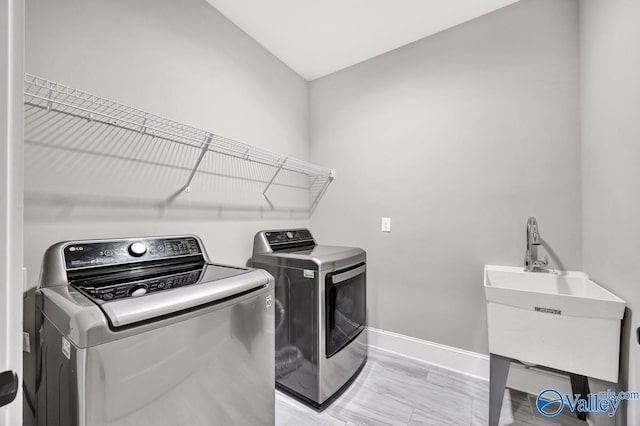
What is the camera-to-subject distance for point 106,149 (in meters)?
1.25

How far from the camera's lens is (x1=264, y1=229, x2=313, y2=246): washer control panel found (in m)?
1.94

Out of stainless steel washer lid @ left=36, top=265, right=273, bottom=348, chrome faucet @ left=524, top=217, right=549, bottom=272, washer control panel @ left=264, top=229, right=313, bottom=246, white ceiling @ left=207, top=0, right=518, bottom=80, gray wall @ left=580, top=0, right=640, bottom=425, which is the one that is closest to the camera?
stainless steel washer lid @ left=36, top=265, right=273, bottom=348

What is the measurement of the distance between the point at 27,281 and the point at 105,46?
42.4 inches

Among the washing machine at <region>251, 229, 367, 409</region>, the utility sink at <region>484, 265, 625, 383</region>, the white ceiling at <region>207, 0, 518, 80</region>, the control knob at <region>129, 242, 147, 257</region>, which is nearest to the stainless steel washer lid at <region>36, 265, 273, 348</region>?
the control knob at <region>129, 242, 147, 257</region>

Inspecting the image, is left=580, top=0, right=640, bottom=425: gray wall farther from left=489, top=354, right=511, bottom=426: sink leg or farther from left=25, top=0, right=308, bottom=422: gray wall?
left=25, top=0, right=308, bottom=422: gray wall

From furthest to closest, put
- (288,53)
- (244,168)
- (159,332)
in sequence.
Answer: (288,53) → (244,168) → (159,332)

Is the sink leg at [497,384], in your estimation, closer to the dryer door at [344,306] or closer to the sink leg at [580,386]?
the sink leg at [580,386]

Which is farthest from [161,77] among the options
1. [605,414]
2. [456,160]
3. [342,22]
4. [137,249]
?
[605,414]

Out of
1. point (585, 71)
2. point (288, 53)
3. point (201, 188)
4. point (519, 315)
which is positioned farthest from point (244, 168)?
point (585, 71)

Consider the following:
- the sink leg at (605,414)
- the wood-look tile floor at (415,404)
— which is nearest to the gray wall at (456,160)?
the wood-look tile floor at (415,404)

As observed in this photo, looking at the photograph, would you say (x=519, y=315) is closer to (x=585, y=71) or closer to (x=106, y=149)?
(x=585, y=71)

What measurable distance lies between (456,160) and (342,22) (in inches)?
50.4

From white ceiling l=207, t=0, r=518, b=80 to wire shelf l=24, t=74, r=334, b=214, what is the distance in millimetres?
920

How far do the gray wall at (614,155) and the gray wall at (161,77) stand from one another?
6.45ft
